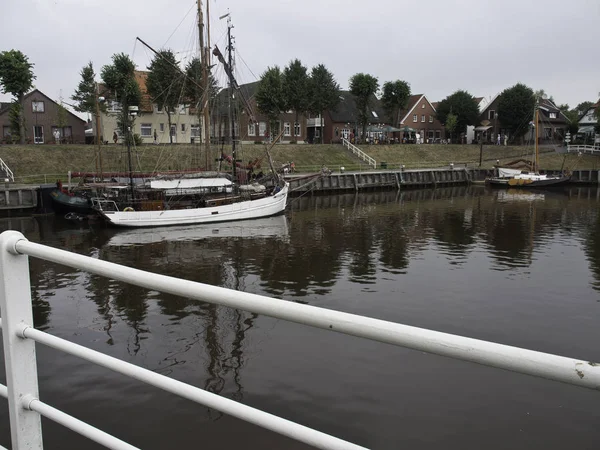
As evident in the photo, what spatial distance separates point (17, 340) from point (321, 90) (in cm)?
6929

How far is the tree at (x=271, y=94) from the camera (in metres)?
63.8

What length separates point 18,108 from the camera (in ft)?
164

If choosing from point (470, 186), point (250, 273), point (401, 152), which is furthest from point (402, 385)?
point (401, 152)

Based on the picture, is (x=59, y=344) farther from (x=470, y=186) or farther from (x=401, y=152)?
(x=401, y=152)

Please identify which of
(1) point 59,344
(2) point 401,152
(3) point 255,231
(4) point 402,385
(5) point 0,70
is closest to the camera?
(1) point 59,344

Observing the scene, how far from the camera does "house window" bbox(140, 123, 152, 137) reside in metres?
63.0

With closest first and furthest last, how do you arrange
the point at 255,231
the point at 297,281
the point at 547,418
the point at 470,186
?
the point at 547,418, the point at 297,281, the point at 255,231, the point at 470,186

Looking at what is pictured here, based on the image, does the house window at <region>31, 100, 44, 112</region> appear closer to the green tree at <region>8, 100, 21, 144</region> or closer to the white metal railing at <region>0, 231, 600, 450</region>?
the green tree at <region>8, 100, 21, 144</region>

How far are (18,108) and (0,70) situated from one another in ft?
12.5

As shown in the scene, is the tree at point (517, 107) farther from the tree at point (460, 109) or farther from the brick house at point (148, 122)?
the brick house at point (148, 122)

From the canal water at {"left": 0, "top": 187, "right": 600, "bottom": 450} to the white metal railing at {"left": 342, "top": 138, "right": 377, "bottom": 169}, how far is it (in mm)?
34925

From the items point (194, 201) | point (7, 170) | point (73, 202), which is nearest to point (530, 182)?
point (194, 201)

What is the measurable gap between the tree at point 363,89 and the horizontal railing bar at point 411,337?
71775 millimetres

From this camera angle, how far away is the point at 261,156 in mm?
56781
